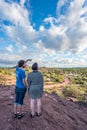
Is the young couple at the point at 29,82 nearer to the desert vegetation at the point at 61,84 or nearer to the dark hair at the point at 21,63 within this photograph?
the dark hair at the point at 21,63

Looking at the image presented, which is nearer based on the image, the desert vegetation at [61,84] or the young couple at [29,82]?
the young couple at [29,82]

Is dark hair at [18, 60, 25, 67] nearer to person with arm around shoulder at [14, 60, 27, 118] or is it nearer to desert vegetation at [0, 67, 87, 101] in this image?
person with arm around shoulder at [14, 60, 27, 118]

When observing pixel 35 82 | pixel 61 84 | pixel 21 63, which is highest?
pixel 21 63

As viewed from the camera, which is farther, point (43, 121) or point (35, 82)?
point (43, 121)

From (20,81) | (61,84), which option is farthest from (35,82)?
(61,84)

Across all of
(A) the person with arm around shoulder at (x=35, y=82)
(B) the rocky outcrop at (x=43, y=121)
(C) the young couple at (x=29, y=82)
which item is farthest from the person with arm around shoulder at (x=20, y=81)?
(B) the rocky outcrop at (x=43, y=121)

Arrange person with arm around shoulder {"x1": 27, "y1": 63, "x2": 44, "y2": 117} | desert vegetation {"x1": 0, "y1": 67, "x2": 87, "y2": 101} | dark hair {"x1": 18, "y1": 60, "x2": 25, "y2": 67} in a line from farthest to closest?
desert vegetation {"x1": 0, "y1": 67, "x2": 87, "y2": 101}, person with arm around shoulder {"x1": 27, "y1": 63, "x2": 44, "y2": 117}, dark hair {"x1": 18, "y1": 60, "x2": 25, "y2": 67}

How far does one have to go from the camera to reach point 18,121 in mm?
6535

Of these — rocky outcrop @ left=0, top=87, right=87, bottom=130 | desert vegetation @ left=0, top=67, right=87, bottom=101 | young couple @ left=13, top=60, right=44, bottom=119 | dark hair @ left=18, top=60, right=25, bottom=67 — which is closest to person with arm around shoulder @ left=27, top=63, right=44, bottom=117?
young couple @ left=13, top=60, right=44, bottom=119

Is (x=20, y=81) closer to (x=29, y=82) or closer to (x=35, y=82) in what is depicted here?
(x=29, y=82)

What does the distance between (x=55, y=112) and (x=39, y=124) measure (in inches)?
63.2

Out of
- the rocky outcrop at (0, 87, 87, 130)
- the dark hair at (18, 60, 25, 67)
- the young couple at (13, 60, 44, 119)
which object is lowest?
the rocky outcrop at (0, 87, 87, 130)

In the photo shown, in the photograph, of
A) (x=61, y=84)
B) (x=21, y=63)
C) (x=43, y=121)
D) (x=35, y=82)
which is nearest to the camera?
(x=21, y=63)

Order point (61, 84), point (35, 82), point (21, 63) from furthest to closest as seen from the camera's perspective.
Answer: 1. point (61, 84)
2. point (35, 82)
3. point (21, 63)
